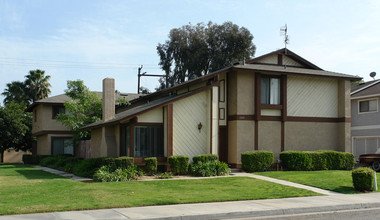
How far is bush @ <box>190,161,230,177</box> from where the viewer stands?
1982 cm

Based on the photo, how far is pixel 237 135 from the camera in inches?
883

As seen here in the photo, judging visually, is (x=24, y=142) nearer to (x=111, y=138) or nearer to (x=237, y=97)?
(x=111, y=138)

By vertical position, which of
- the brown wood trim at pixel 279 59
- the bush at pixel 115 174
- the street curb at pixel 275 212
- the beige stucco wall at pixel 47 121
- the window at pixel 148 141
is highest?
the brown wood trim at pixel 279 59

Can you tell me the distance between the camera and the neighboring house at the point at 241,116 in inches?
823

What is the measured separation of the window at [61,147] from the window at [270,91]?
20.3m

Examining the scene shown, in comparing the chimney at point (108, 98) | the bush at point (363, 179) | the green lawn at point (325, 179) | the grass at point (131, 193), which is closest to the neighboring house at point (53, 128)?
the chimney at point (108, 98)

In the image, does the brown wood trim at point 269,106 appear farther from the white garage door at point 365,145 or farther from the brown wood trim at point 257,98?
the white garage door at point 365,145

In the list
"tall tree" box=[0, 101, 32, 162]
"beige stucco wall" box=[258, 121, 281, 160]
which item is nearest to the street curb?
"beige stucco wall" box=[258, 121, 281, 160]

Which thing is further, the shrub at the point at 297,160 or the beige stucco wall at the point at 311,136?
the beige stucco wall at the point at 311,136

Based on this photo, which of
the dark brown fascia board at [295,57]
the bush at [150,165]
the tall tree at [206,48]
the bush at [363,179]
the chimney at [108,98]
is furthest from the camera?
the tall tree at [206,48]

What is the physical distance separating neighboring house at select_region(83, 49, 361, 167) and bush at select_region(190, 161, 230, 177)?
3.98 ft

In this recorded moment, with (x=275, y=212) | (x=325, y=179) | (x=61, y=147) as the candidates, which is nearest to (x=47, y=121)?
(x=61, y=147)

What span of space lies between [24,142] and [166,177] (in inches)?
1203

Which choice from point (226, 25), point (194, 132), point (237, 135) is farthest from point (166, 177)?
point (226, 25)
